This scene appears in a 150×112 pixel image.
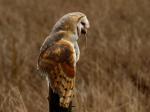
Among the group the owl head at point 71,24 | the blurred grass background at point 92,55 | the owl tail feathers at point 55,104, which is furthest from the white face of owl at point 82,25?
the blurred grass background at point 92,55

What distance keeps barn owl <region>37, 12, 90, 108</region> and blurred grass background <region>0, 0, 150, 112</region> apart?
1.00 meters

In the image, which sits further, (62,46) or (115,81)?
(115,81)

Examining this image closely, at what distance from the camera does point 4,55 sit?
11.1 ft

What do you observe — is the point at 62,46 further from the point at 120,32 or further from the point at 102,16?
the point at 102,16

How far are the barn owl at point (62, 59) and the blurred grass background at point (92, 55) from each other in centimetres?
100

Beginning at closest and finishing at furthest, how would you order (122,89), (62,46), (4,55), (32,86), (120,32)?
(62,46), (122,89), (32,86), (4,55), (120,32)

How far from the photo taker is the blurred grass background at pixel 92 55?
2387 mm

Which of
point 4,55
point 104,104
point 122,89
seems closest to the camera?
point 104,104

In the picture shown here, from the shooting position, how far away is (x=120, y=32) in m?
3.83

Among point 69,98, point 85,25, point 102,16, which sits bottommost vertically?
point 69,98

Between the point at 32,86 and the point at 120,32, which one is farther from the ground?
the point at 120,32

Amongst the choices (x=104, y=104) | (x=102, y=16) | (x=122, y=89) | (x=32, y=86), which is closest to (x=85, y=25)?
(x=104, y=104)

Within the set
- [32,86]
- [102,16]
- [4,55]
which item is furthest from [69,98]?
[102,16]

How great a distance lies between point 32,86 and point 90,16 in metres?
1.29
